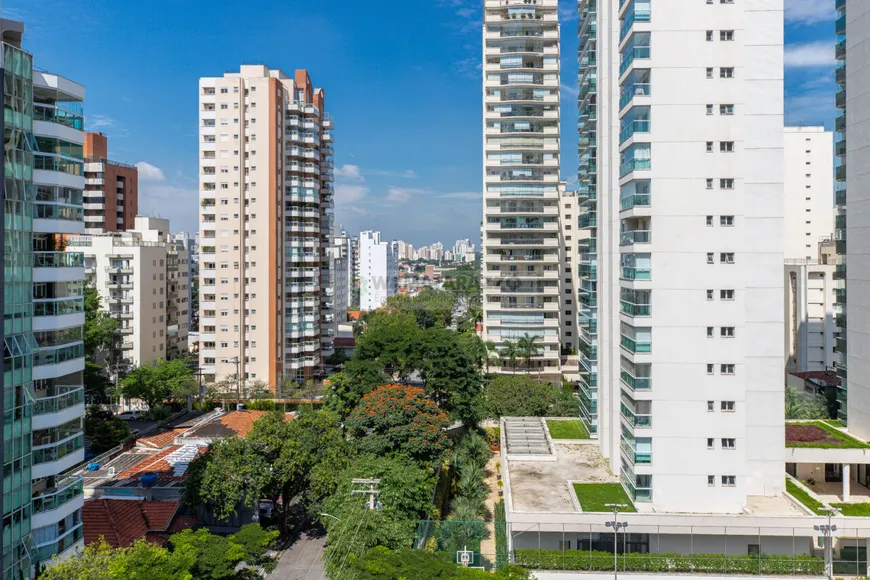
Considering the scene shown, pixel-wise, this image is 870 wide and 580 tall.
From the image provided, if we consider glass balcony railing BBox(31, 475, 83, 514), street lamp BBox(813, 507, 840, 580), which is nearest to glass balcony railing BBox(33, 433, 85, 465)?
glass balcony railing BBox(31, 475, 83, 514)

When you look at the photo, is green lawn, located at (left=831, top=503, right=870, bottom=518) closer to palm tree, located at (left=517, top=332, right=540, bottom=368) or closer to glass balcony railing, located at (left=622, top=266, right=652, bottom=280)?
glass balcony railing, located at (left=622, top=266, right=652, bottom=280)

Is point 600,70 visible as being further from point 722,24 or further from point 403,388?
point 403,388

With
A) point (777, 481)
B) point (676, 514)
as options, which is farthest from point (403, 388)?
point (777, 481)

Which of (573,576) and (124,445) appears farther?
(124,445)

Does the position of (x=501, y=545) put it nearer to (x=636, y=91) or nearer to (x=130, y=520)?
(x=130, y=520)

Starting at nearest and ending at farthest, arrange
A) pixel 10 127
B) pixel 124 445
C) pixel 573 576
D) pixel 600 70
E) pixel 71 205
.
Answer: pixel 10 127 < pixel 71 205 < pixel 573 576 < pixel 600 70 < pixel 124 445

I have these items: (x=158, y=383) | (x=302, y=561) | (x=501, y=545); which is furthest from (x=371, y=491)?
(x=158, y=383)
